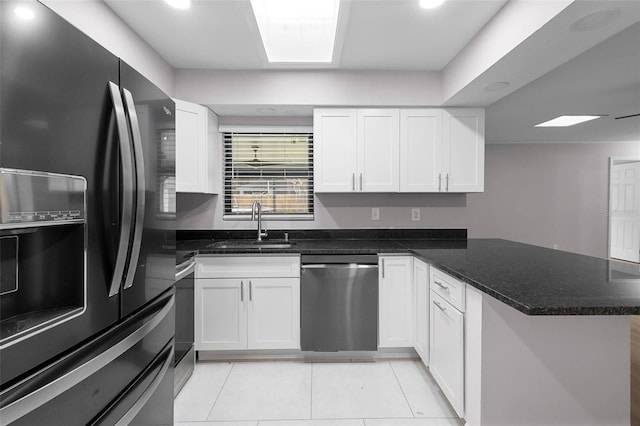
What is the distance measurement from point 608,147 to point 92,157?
26.9ft

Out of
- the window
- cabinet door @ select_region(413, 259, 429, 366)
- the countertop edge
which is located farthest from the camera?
the window

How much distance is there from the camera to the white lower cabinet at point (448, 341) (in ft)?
5.46

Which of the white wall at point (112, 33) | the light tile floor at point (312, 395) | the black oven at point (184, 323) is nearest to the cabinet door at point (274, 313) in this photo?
the light tile floor at point (312, 395)

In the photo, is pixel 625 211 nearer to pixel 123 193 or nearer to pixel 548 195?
pixel 548 195

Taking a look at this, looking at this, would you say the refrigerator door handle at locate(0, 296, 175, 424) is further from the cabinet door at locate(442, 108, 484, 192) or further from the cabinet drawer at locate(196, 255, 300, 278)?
the cabinet door at locate(442, 108, 484, 192)

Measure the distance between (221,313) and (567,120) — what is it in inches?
203

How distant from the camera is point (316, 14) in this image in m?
2.20

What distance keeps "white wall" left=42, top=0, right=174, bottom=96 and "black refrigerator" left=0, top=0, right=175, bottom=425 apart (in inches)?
39.2

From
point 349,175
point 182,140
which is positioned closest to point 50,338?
point 182,140

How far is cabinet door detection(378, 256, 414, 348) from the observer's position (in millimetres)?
2510

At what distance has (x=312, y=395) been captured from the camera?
6.86 feet

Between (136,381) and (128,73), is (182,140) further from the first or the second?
(136,381)

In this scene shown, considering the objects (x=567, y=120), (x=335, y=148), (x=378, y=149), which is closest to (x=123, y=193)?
(x=335, y=148)

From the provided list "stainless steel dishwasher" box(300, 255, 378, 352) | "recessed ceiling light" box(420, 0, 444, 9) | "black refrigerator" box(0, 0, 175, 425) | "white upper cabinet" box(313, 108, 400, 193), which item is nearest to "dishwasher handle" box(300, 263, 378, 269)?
"stainless steel dishwasher" box(300, 255, 378, 352)
